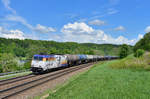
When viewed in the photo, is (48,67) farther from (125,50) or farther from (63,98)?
(125,50)

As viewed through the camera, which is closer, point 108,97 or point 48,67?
point 108,97

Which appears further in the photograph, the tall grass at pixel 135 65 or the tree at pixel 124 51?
the tree at pixel 124 51

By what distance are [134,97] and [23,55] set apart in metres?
137

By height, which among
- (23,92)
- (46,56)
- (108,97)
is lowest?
(23,92)

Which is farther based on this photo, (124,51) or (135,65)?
(124,51)

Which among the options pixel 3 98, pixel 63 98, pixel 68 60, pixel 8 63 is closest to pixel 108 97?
pixel 63 98

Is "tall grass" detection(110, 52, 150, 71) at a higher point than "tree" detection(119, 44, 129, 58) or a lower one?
lower

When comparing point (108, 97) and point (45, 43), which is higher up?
point (45, 43)

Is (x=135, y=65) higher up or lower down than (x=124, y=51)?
lower down

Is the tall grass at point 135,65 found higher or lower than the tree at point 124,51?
lower

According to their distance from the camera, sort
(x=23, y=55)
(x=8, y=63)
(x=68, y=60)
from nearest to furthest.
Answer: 1. (x=68, y=60)
2. (x=8, y=63)
3. (x=23, y=55)

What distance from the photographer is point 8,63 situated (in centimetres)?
5234

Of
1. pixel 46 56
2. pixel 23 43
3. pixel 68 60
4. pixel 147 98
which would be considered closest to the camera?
pixel 147 98

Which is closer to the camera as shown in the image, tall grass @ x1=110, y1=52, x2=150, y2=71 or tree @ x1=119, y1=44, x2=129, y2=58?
tall grass @ x1=110, y1=52, x2=150, y2=71
